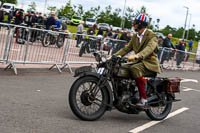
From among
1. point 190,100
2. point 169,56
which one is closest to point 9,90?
point 190,100

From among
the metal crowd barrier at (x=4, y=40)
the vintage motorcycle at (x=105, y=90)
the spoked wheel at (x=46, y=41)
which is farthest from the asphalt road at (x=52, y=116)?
the spoked wheel at (x=46, y=41)

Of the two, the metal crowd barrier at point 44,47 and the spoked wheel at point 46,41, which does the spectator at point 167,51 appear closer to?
the metal crowd barrier at point 44,47

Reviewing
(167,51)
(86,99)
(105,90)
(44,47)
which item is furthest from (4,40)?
(167,51)

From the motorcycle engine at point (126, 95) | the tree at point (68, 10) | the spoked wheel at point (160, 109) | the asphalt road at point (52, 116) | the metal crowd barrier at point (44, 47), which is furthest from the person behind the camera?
the tree at point (68, 10)

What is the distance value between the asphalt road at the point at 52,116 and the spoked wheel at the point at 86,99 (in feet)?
0.47

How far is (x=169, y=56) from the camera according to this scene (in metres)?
18.6

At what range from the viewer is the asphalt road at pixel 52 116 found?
5172 mm

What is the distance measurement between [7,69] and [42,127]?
5482mm

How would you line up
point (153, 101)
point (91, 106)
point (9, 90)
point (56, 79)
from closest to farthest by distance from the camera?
1. point (91, 106)
2. point (153, 101)
3. point (9, 90)
4. point (56, 79)

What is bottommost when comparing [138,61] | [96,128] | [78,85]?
[96,128]

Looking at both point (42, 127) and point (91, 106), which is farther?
point (91, 106)

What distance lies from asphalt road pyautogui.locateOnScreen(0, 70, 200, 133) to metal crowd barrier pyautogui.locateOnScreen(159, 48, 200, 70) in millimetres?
9061

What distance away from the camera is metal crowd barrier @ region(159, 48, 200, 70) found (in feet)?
59.7

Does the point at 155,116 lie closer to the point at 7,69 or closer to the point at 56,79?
the point at 56,79
